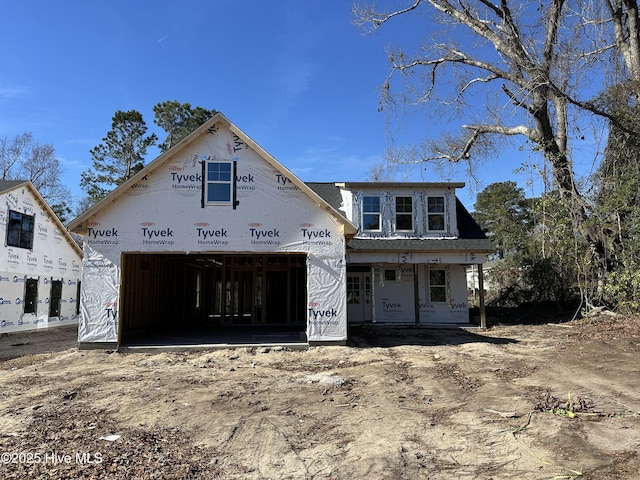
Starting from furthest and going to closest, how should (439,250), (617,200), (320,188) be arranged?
(320,188) → (439,250) → (617,200)

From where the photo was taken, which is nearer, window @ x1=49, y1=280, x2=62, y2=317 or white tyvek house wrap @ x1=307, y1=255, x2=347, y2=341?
white tyvek house wrap @ x1=307, y1=255, x2=347, y2=341

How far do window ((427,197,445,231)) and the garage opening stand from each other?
213 inches

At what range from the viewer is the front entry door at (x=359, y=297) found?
59.8ft

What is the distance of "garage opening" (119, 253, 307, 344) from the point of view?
17.5 meters

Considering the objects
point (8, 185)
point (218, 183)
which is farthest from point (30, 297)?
point (218, 183)

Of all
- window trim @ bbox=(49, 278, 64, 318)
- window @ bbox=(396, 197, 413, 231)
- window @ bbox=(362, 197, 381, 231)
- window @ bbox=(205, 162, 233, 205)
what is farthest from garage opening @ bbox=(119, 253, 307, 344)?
window trim @ bbox=(49, 278, 64, 318)

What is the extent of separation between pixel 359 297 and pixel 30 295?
1372 cm

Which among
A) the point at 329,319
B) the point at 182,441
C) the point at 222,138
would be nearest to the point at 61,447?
the point at 182,441

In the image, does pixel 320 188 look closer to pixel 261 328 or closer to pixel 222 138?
pixel 261 328

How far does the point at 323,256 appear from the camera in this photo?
12.3 meters

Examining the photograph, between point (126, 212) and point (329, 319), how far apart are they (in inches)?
245

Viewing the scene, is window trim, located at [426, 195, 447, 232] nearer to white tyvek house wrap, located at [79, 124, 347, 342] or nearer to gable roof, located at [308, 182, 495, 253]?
gable roof, located at [308, 182, 495, 253]

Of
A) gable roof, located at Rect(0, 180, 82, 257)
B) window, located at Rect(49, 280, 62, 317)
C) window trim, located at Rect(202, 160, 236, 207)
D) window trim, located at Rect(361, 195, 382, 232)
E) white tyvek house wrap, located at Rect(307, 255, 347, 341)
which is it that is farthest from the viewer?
window, located at Rect(49, 280, 62, 317)

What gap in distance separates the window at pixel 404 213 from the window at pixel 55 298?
15.8 metres
